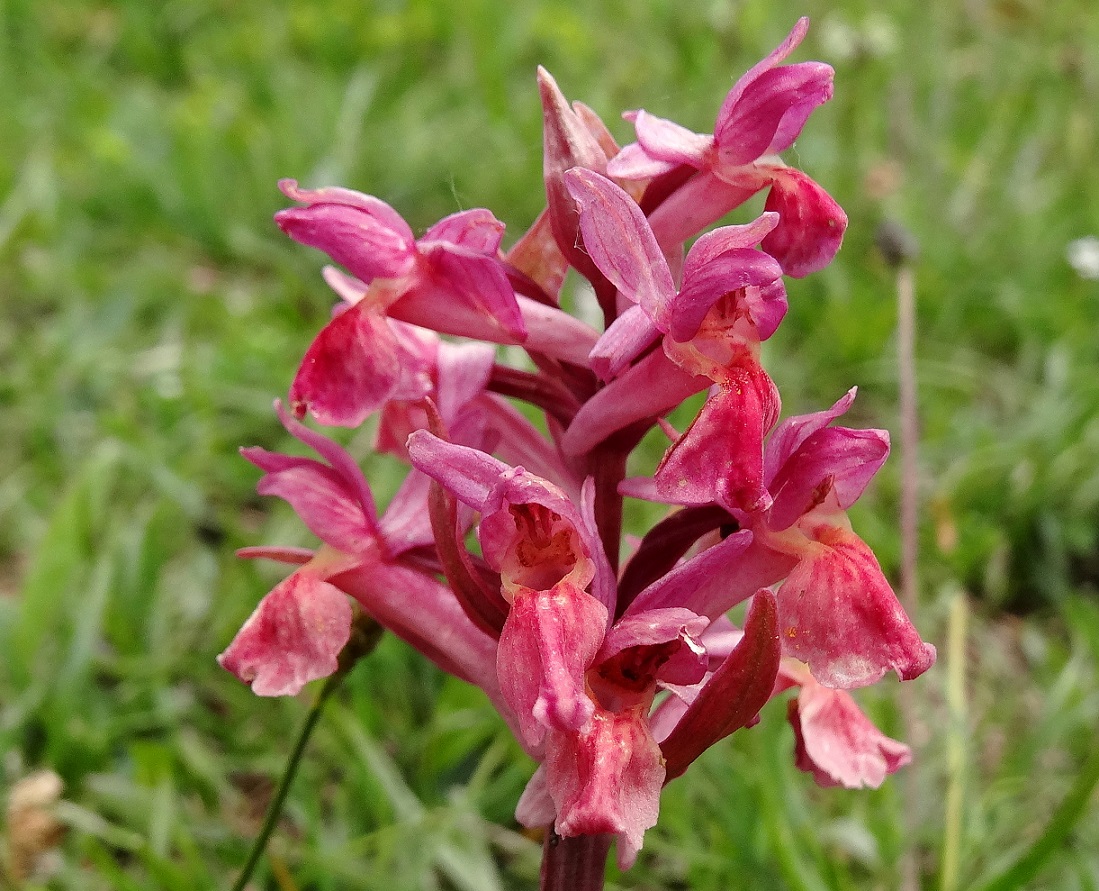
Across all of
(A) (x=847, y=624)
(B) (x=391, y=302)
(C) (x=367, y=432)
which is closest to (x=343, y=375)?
(B) (x=391, y=302)

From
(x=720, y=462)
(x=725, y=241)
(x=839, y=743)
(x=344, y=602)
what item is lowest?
(x=839, y=743)

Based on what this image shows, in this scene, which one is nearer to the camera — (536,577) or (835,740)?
(536,577)

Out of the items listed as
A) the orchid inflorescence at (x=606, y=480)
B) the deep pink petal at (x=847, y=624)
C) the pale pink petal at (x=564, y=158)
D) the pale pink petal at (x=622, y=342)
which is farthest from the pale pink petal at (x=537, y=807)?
the pale pink petal at (x=564, y=158)

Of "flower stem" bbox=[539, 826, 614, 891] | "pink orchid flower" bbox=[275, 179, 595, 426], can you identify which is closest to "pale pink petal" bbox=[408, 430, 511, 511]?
"pink orchid flower" bbox=[275, 179, 595, 426]

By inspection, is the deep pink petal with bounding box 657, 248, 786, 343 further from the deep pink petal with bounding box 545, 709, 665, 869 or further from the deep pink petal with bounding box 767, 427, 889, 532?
the deep pink petal with bounding box 545, 709, 665, 869

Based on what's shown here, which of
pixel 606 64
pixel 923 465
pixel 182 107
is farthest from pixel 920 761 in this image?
pixel 606 64

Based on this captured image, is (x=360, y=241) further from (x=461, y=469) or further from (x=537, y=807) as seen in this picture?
(x=537, y=807)

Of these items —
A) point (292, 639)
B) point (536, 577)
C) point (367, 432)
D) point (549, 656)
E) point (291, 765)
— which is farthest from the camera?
point (367, 432)
